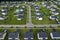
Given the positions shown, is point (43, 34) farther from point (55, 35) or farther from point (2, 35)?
point (2, 35)

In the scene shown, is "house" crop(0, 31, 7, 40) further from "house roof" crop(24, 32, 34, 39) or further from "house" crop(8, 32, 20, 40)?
"house roof" crop(24, 32, 34, 39)

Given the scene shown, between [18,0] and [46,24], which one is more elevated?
[18,0]

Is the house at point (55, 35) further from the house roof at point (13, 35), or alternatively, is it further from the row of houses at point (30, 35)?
the house roof at point (13, 35)

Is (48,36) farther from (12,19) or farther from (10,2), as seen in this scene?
(10,2)

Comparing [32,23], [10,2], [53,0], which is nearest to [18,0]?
[10,2]

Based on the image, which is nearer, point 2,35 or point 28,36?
point 28,36

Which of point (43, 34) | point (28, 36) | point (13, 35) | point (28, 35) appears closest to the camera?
point (28, 36)

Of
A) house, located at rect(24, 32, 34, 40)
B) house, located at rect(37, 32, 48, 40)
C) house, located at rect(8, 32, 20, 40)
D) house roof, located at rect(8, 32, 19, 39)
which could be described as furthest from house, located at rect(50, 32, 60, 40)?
house roof, located at rect(8, 32, 19, 39)

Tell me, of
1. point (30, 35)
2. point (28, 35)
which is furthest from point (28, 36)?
point (30, 35)

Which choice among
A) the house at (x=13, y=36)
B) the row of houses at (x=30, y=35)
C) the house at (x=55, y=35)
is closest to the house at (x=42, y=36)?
the row of houses at (x=30, y=35)

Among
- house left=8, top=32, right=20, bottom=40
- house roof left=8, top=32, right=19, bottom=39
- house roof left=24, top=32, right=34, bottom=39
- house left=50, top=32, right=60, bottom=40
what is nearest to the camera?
house left=8, top=32, right=20, bottom=40

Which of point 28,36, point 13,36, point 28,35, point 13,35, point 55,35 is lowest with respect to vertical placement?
point 55,35
